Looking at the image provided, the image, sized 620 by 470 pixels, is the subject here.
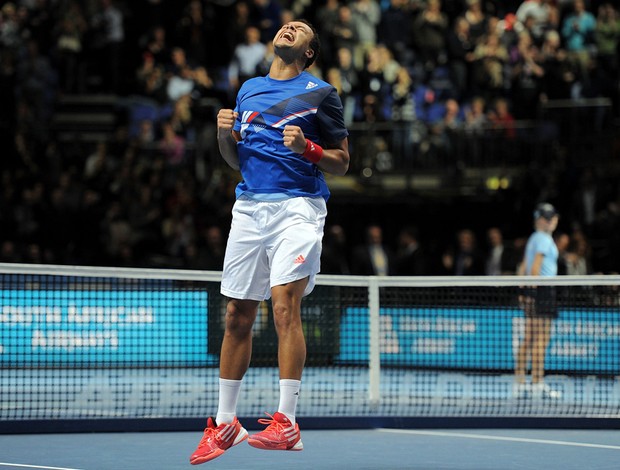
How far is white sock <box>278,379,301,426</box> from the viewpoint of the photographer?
21.7 ft

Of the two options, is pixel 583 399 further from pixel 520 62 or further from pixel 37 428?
pixel 520 62

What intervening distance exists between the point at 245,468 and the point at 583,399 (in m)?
4.31

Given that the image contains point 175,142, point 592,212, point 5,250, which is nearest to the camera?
point 5,250

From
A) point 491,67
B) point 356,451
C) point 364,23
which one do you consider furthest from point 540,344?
point 364,23

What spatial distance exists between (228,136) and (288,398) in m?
1.54

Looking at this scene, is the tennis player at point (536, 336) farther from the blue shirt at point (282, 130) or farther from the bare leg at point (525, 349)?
the blue shirt at point (282, 130)

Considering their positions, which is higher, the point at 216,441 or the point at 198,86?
the point at 198,86

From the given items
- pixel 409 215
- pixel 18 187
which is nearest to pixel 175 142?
pixel 18 187

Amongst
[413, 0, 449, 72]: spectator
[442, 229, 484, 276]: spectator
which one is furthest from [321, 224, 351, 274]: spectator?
[413, 0, 449, 72]: spectator

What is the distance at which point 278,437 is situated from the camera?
6.50 meters

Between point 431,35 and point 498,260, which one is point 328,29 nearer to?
point 431,35

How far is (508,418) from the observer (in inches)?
376

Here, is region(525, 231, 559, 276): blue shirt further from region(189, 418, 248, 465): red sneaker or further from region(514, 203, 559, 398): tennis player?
region(189, 418, 248, 465): red sneaker

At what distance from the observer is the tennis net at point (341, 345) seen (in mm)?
9727
